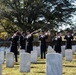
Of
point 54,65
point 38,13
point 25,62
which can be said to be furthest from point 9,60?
point 38,13

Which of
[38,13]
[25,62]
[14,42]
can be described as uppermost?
[38,13]

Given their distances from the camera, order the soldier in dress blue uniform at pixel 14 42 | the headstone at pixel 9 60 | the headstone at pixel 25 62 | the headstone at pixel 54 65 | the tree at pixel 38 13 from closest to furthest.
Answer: the headstone at pixel 54 65, the headstone at pixel 25 62, the headstone at pixel 9 60, the soldier in dress blue uniform at pixel 14 42, the tree at pixel 38 13

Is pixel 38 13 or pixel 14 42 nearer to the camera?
pixel 14 42

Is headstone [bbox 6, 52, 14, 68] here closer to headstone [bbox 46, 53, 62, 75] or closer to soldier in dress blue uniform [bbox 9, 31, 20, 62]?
soldier in dress blue uniform [bbox 9, 31, 20, 62]

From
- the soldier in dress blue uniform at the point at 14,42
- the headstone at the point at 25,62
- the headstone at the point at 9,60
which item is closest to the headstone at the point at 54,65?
the headstone at the point at 25,62

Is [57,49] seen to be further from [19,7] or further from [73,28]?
[73,28]

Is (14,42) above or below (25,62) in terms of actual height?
above

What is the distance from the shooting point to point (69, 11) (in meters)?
47.7

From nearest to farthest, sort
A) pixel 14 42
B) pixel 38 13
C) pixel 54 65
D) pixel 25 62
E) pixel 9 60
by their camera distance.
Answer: pixel 54 65 < pixel 25 62 < pixel 9 60 < pixel 14 42 < pixel 38 13

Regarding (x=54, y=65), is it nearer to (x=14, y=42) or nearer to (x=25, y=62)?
(x=25, y=62)

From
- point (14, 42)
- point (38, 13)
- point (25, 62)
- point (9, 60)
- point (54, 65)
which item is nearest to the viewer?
point (54, 65)

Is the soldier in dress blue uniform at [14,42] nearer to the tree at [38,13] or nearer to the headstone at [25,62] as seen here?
the headstone at [25,62]

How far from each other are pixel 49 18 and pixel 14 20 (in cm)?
535

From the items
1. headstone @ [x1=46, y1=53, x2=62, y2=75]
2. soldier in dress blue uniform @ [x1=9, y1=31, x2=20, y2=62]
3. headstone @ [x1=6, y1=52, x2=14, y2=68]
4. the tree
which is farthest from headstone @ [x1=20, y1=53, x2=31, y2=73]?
the tree
